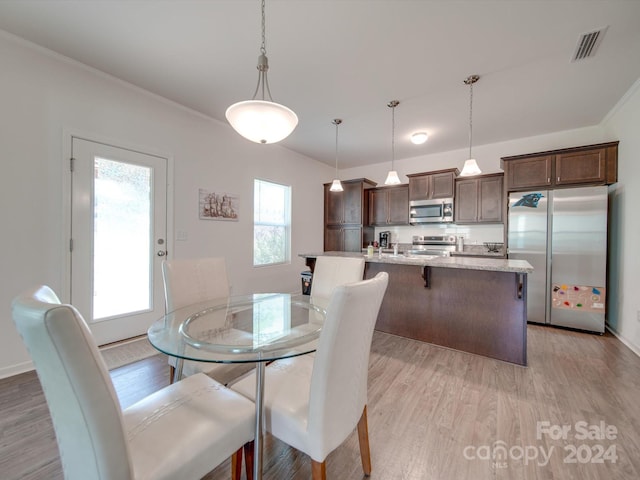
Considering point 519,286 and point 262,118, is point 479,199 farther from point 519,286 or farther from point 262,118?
point 262,118

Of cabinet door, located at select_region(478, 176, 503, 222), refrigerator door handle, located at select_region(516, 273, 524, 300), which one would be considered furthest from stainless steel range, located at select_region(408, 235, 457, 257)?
refrigerator door handle, located at select_region(516, 273, 524, 300)

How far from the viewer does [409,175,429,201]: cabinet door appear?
477 cm

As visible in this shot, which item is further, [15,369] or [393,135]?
[393,135]

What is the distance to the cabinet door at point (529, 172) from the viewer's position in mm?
3523

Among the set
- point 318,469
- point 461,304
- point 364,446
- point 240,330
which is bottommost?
point 364,446

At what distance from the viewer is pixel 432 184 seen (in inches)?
185

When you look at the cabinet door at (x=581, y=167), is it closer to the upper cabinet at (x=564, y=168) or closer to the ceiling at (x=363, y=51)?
the upper cabinet at (x=564, y=168)

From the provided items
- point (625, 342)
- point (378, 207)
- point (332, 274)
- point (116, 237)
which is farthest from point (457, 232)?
point (116, 237)

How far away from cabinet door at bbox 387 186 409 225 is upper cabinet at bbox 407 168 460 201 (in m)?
0.19

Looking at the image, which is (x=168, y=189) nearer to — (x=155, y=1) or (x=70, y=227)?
(x=70, y=227)

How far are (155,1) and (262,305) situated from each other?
7.21 ft

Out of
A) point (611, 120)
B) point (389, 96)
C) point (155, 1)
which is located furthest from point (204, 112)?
point (611, 120)

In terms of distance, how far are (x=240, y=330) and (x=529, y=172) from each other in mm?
4212

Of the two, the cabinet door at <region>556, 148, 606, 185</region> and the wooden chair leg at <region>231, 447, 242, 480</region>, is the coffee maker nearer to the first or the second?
the cabinet door at <region>556, 148, 606, 185</region>
